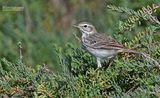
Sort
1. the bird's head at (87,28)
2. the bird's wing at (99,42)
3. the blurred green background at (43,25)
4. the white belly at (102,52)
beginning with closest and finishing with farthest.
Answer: the white belly at (102,52) < the bird's wing at (99,42) < the bird's head at (87,28) < the blurred green background at (43,25)

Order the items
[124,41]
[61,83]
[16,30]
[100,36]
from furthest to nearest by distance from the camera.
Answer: [16,30]
[100,36]
[124,41]
[61,83]

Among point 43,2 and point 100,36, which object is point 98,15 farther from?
point 100,36

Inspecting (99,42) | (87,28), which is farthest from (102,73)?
(87,28)

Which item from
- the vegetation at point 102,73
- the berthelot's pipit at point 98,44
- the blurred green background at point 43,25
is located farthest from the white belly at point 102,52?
the blurred green background at point 43,25

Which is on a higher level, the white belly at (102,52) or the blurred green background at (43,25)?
the white belly at (102,52)

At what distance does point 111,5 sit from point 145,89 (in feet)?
3.89

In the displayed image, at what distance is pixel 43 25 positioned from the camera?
13.0 metres

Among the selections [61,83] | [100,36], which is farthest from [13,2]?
[61,83]

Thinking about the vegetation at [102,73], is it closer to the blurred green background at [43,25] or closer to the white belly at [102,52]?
the white belly at [102,52]

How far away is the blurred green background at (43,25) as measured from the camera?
993cm

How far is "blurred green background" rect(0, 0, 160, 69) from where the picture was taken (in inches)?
391

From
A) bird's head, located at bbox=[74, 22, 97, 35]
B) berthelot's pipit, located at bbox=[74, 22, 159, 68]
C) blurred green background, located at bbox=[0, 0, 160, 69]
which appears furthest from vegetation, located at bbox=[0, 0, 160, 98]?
blurred green background, located at bbox=[0, 0, 160, 69]

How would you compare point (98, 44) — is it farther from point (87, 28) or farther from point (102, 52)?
point (87, 28)

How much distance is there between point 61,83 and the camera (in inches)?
185
